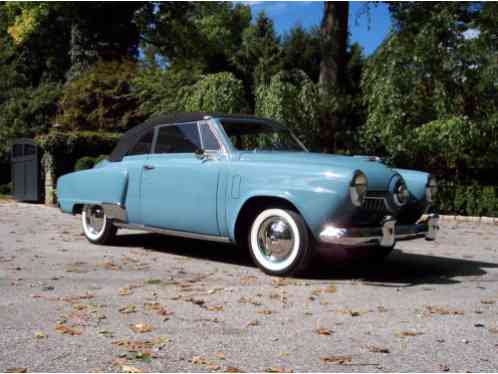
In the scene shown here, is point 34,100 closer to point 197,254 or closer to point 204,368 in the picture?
point 197,254

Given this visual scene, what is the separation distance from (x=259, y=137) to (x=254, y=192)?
4.33ft

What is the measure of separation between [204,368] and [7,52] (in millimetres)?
26440

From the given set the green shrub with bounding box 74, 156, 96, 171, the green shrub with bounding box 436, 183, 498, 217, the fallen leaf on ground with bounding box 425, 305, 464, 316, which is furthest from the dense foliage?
the fallen leaf on ground with bounding box 425, 305, 464, 316

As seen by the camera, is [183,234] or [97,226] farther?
[97,226]

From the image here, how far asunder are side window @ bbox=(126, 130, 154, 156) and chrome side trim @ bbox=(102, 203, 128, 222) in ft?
2.38

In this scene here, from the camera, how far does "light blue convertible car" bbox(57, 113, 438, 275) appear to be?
6.00 meters

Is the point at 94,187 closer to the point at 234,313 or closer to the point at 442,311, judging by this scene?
the point at 234,313

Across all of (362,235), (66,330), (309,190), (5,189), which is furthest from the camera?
(5,189)

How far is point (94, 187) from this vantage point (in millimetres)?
8359

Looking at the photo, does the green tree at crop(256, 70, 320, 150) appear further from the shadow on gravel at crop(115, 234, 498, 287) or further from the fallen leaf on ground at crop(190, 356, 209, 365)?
the fallen leaf on ground at crop(190, 356, 209, 365)

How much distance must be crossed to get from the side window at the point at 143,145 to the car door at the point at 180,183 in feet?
0.43

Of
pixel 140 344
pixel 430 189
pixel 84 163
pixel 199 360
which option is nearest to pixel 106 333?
pixel 140 344

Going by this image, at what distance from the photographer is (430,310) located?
4.98m

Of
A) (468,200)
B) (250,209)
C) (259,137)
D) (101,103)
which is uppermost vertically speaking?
(101,103)
